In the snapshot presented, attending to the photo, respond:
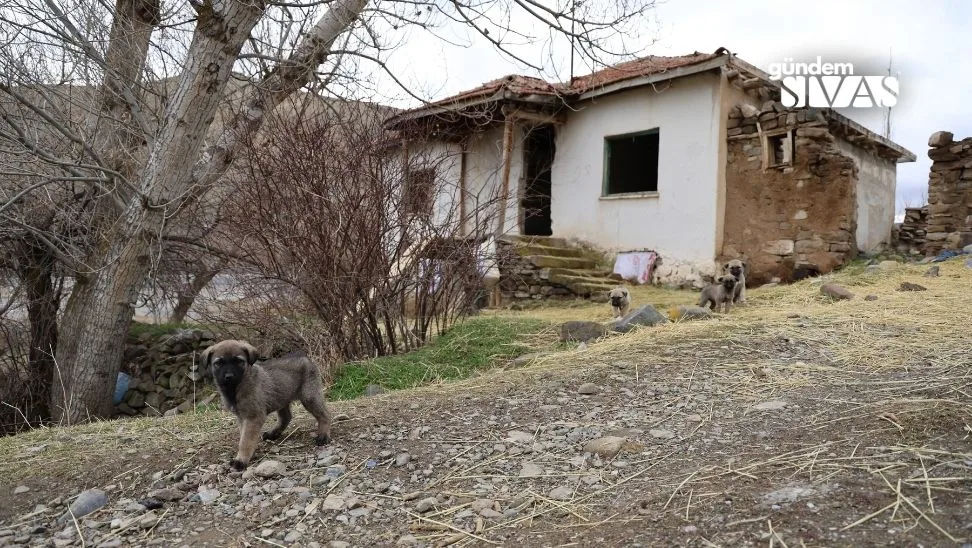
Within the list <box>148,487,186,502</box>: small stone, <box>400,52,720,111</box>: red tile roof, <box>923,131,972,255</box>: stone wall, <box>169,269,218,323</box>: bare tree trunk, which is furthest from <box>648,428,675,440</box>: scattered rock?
<box>923,131,972,255</box>: stone wall

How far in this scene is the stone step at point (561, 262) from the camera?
13.2 meters

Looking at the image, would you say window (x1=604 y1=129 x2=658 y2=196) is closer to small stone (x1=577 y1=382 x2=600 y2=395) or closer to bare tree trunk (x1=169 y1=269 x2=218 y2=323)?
bare tree trunk (x1=169 y1=269 x2=218 y2=323)

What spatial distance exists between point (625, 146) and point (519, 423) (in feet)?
42.3

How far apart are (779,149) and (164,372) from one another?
36.8 ft

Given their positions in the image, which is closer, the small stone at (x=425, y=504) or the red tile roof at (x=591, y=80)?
the small stone at (x=425, y=504)

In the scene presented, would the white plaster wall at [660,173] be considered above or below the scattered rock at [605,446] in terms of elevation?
above

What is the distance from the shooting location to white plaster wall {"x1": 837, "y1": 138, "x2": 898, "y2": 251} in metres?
13.7

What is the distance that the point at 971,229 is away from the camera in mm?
12828

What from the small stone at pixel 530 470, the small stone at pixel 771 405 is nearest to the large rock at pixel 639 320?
the small stone at pixel 771 405

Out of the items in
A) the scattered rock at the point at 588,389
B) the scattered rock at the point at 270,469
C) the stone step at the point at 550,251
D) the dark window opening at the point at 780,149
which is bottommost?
the scattered rock at the point at 270,469

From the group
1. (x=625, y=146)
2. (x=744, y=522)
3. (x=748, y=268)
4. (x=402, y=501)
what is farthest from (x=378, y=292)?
(x=625, y=146)

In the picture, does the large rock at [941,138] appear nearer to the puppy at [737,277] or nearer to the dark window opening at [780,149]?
the dark window opening at [780,149]

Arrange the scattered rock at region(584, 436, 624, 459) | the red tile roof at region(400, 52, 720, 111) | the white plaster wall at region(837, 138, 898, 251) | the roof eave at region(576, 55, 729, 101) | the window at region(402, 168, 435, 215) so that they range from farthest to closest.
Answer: the white plaster wall at region(837, 138, 898, 251), the red tile roof at region(400, 52, 720, 111), the roof eave at region(576, 55, 729, 101), the window at region(402, 168, 435, 215), the scattered rock at region(584, 436, 624, 459)

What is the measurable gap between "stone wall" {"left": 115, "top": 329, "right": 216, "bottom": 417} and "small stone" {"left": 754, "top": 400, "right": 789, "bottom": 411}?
682 cm
